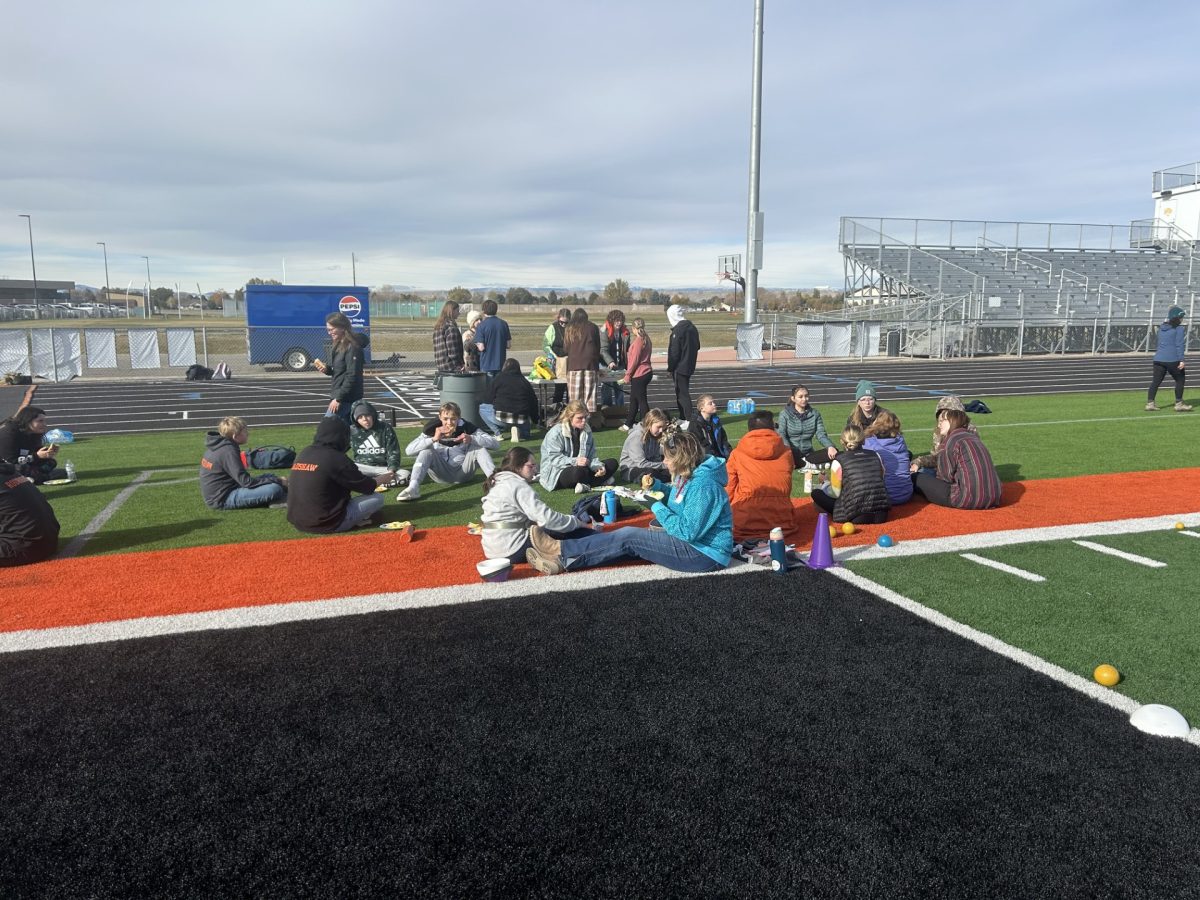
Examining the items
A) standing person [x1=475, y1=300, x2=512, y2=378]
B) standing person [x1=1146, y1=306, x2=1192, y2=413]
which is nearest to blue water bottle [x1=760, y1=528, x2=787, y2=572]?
standing person [x1=475, y1=300, x2=512, y2=378]

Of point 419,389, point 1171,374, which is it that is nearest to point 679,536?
point 1171,374

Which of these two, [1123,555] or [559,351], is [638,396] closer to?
[559,351]

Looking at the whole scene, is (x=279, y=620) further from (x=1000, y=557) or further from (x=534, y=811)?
(x=1000, y=557)

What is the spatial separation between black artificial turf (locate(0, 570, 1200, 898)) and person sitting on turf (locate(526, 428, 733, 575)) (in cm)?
102

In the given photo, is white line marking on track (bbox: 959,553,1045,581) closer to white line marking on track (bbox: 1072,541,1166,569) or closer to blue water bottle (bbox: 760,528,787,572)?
white line marking on track (bbox: 1072,541,1166,569)

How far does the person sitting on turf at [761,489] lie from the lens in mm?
7152

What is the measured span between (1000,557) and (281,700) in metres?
5.42

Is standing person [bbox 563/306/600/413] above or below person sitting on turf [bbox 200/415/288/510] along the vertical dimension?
above

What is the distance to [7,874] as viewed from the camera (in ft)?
9.82

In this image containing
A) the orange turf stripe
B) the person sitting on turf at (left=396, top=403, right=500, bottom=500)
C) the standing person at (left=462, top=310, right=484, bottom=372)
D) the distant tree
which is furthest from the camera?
the distant tree

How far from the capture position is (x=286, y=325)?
2691 cm

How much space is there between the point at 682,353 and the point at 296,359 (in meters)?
18.2

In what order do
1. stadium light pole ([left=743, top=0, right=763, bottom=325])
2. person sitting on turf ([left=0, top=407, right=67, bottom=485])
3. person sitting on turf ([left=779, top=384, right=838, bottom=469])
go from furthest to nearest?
stadium light pole ([left=743, top=0, right=763, bottom=325]), person sitting on turf ([left=779, top=384, right=838, bottom=469]), person sitting on turf ([left=0, top=407, right=67, bottom=485])

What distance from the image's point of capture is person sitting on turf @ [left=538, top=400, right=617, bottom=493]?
9289 mm
